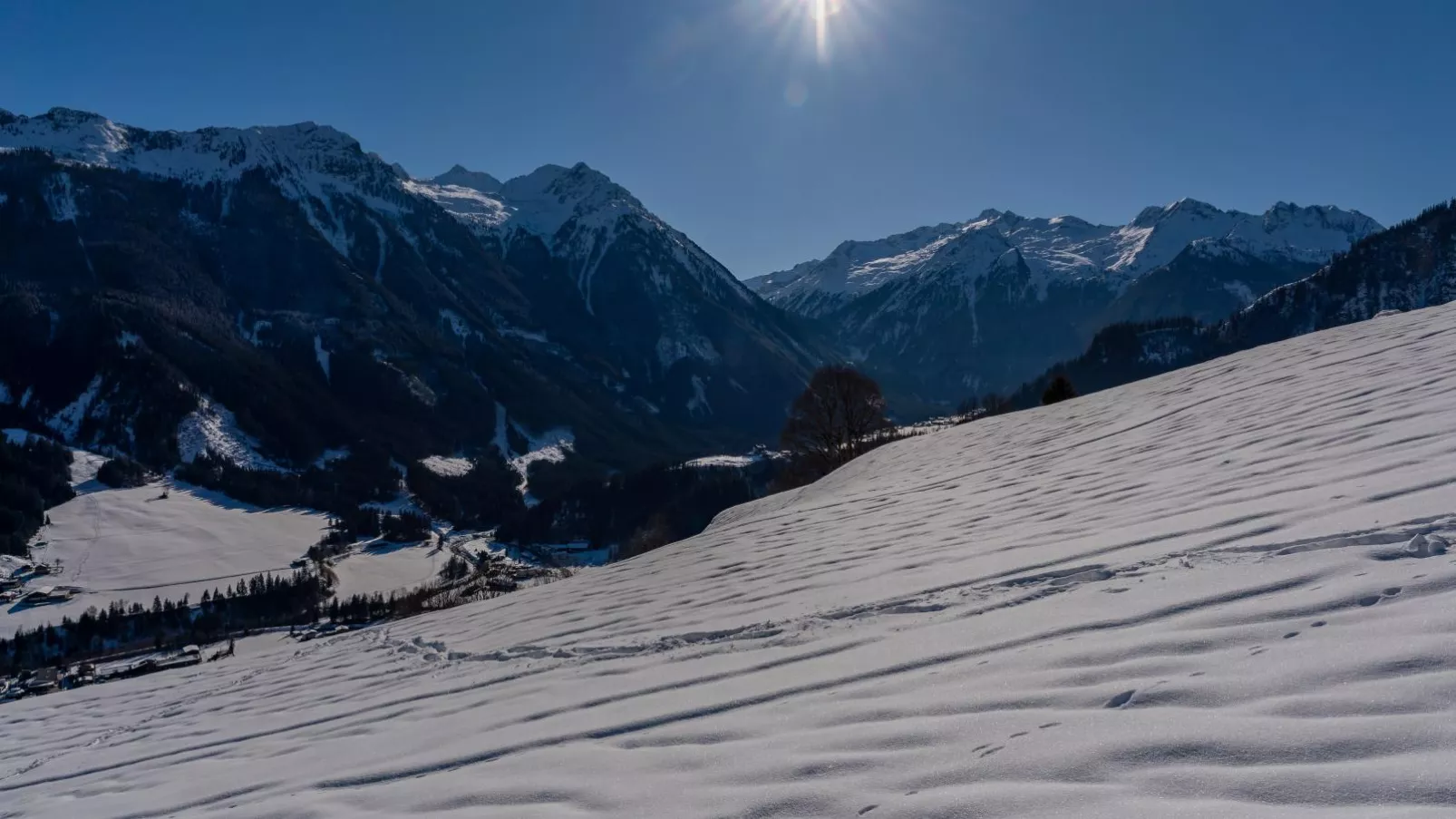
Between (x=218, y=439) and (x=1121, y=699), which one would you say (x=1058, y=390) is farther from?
(x=218, y=439)

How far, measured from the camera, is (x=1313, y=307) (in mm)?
156250

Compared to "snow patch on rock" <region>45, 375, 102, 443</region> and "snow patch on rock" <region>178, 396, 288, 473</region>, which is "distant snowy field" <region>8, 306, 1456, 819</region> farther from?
"snow patch on rock" <region>45, 375, 102, 443</region>

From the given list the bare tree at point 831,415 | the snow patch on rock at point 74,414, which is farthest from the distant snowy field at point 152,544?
the bare tree at point 831,415

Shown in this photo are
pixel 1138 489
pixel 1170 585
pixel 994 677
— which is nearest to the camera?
pixel 994 677

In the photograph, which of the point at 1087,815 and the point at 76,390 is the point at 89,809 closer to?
the point at 1087,815

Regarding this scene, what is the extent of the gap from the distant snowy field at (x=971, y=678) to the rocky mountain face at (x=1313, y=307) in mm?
141037

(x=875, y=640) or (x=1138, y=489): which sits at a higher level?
(x=1138, y=489)

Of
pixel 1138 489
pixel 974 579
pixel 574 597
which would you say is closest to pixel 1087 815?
pixel 974 579

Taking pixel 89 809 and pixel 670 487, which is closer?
pixel 89 809

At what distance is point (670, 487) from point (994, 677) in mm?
136102

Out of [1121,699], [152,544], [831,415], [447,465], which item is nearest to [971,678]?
[1121,699]

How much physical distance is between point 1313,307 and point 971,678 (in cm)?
19550

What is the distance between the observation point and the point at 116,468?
140 metres

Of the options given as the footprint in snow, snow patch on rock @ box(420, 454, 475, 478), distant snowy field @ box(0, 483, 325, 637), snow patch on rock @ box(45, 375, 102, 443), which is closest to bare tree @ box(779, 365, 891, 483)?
the footprint in snow
